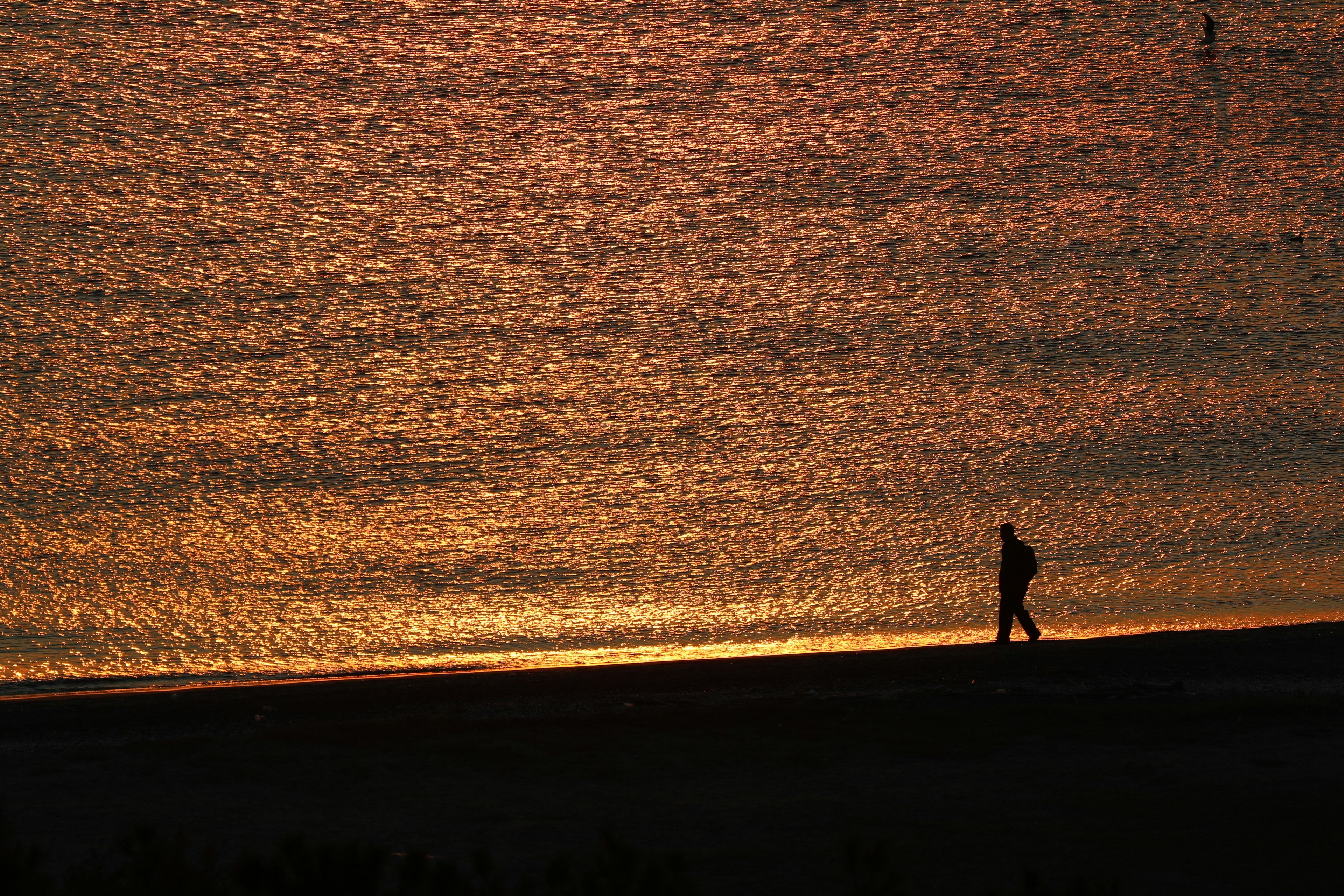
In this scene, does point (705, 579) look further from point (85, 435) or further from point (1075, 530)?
point (85, 435)

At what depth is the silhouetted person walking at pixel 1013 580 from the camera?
10898 millimetres

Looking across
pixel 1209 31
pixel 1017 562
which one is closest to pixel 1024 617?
pixel 1017 562

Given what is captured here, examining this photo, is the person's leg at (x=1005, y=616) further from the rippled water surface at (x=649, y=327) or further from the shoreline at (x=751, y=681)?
the rippled water surface at (x=649, y=327)

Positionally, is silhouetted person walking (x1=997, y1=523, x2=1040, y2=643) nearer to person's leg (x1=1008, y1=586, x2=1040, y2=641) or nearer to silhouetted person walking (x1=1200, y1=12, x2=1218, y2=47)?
person's leg (x1=1008, y1=586, x2=1040, y2=641)

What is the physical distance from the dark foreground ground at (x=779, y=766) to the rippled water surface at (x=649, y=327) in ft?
13.2

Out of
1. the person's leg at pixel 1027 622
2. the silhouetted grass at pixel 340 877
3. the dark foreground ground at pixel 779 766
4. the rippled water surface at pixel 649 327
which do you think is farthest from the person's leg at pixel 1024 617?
the silhouetted grass at pixel 340 877

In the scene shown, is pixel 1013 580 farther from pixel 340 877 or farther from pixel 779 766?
pixel 340 877

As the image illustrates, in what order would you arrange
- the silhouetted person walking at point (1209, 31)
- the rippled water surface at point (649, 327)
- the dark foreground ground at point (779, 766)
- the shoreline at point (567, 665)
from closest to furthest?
1. the dark foreground ground at point (779, 766)
2. the shoreline at point (567, 665)
3. the rippled water surface at point (649, 327)
4. the silhouetted person walking at point (1209, 31)

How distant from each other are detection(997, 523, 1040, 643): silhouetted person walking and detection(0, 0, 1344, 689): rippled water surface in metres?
2.83

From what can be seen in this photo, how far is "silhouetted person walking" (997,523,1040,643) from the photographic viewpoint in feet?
35.8

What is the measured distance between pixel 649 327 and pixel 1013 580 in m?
14.7

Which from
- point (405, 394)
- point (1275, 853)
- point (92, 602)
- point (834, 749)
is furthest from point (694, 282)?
point (1275, 853)

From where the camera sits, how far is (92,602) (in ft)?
52.1

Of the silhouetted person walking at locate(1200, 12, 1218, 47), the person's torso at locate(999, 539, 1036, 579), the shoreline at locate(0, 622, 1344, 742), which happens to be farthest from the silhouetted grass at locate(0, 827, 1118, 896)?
the silhouetted person walking at locate(1200, 12, 1218, 47)
